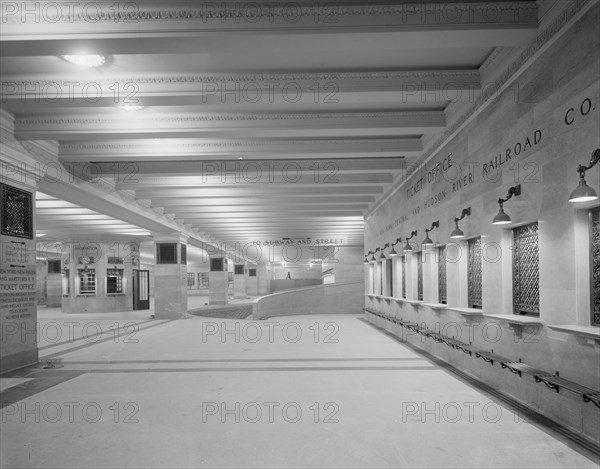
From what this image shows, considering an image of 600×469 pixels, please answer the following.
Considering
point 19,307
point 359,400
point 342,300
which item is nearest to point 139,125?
point 19,307

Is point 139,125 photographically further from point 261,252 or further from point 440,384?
point 261,252

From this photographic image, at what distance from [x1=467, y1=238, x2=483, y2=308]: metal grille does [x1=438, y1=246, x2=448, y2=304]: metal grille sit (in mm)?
1405

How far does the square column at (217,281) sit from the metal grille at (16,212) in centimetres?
2232

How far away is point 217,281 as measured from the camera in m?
31.9

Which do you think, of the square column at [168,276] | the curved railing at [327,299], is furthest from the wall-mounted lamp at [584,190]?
the curved railing at [327,299]

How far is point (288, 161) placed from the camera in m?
12.1

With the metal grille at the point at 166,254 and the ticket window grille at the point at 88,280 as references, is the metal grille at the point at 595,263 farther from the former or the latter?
the ticket window grille at the point at 88,280

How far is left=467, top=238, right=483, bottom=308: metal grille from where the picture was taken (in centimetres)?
794

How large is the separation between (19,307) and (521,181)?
932cm

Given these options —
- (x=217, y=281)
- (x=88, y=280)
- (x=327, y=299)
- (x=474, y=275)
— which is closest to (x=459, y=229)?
Answer: (x=474, y=275)

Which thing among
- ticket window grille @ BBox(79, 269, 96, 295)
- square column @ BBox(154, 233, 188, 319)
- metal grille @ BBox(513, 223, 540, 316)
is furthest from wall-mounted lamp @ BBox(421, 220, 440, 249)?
ticket window grille @ BBox(79, 269, 96, 295)

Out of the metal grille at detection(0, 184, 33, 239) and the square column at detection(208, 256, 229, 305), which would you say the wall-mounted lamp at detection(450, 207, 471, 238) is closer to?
the metal grille at detection(0, 184, 33, 239)

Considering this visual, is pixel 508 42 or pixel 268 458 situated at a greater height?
pixel 508 42

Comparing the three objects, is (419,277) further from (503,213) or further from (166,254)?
(166,254)
